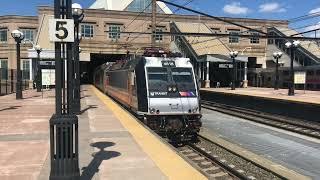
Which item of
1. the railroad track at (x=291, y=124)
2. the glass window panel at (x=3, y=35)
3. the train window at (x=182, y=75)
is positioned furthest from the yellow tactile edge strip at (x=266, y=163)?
the glass window panel at (x=3, y=35)

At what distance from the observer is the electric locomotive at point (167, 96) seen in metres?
17.2

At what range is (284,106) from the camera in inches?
1108

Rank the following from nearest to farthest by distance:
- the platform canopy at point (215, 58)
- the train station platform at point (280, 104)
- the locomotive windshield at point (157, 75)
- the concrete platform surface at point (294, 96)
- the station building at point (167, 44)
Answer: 1. the locomotive windshield at point (157, 75)
2. the train station platform at point (280, 104)
3. the concrete platform surface at point (294, 96)
4. the platform canopy at point (215, 58)
5. the station building at point (167, 44)

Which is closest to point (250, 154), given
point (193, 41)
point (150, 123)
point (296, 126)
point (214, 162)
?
point (214, 162)

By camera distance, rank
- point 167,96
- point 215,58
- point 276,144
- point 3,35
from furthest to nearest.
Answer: point 3,35 < point 215,58 < point 276,144 < point 167,96

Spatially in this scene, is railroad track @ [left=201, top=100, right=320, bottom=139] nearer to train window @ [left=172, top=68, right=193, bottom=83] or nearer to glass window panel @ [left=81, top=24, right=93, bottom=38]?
train window @ [left=172, top=68, right=193, bottom=83]

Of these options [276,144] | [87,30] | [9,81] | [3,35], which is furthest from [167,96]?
[3,35]

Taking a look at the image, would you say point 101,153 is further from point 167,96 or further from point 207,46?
point 207,46

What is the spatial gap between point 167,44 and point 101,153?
62.3 metres

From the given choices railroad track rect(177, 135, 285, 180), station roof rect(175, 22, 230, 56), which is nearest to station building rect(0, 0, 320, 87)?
station roof rect(175, 22, 230, 56)

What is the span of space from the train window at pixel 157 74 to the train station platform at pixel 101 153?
172cm

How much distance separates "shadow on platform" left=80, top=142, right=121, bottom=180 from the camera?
9.01 meters

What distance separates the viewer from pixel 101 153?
11.4 m

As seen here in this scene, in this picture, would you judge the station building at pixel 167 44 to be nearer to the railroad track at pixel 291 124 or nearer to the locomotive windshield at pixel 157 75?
the railroad track at pixel 291 124
